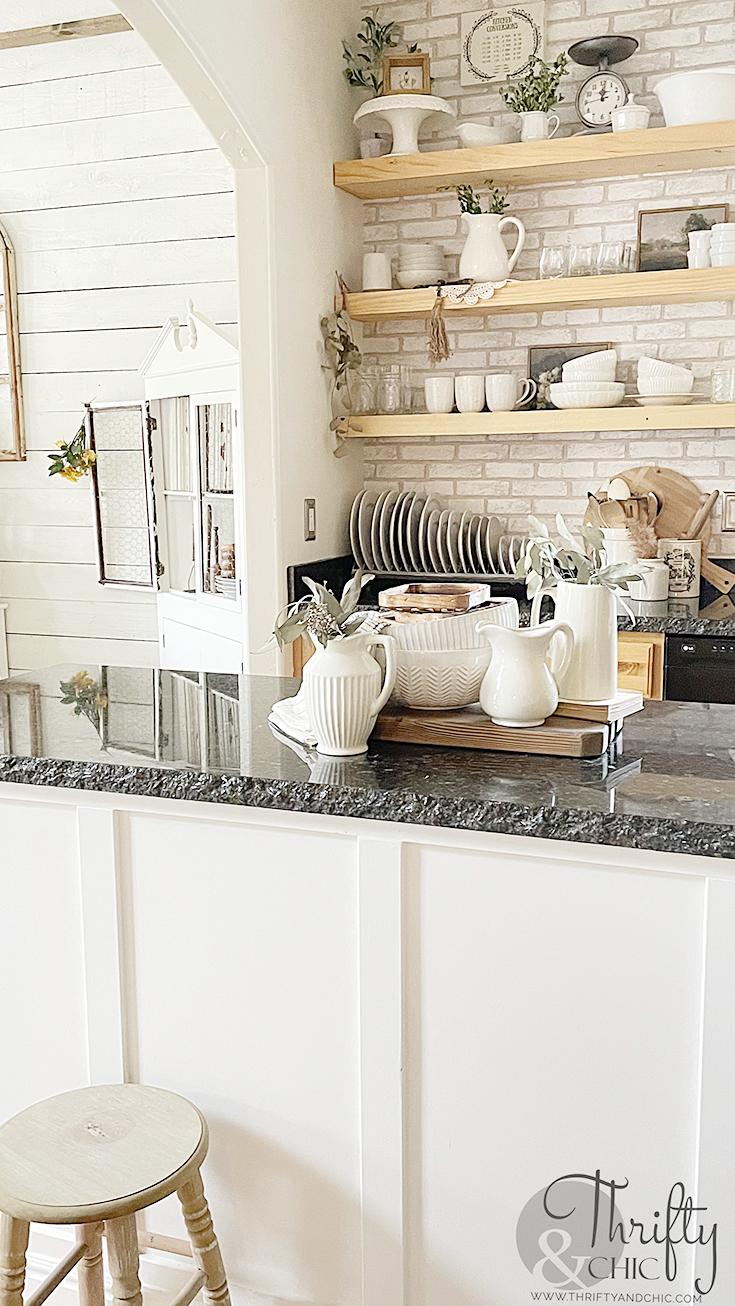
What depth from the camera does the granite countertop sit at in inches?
59.2

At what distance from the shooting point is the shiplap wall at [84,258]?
4438mm

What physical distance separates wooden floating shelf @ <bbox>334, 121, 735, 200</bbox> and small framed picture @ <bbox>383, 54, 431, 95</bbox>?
230 millimetres

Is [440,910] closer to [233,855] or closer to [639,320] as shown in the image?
[233,855]

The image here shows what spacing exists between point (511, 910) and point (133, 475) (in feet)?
11.3

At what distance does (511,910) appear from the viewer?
1596mm

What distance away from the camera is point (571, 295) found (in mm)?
3904

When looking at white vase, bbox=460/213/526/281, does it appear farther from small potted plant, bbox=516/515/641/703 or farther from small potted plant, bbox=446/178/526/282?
small potted plant, bbox=516/515/641/703

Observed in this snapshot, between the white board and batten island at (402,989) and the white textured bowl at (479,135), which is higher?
the white textured bowl at (479,135)

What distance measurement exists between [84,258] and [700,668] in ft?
9.22

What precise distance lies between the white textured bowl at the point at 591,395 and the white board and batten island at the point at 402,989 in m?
2.20

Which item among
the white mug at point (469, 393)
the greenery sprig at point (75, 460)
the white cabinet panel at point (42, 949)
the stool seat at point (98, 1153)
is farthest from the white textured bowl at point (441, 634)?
the greenery sprig at point (75, 460)

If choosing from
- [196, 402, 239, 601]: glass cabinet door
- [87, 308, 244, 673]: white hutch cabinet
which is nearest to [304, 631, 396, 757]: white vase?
[87, 308, 244, 673]: white hutch cabinet

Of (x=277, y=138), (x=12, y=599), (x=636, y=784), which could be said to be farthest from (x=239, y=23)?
(x=636, y=784)

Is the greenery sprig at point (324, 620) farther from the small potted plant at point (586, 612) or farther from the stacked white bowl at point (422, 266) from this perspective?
the stacked white bowl at point (422, 266)
